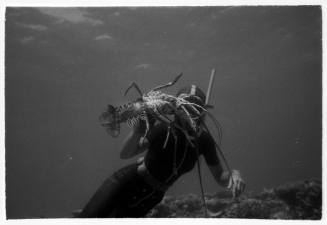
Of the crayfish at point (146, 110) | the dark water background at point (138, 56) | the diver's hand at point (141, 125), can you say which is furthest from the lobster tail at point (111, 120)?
the dark water background at point (138, 56)

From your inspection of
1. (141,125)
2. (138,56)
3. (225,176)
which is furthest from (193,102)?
(138,56)

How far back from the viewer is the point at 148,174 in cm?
328

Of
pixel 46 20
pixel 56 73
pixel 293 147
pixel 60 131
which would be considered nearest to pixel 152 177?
pixel 46 20

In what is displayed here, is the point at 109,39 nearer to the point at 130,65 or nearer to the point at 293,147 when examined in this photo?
the point at 130,65

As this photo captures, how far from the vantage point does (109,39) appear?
23062mm

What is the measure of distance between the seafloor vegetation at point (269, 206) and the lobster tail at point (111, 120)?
4.52 m

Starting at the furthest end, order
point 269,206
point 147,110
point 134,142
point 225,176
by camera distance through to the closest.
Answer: point 269,206, point 225,176, point 134,142, point 147,110

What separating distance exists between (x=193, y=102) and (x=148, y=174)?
95 centimetres

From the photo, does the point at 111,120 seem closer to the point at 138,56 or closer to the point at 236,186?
the point at 236,186

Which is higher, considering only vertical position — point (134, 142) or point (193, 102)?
point (193, 102)

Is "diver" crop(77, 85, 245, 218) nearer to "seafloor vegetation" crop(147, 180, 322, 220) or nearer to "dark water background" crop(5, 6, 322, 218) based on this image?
"dark water background" crop(5, 6, 322, 218)

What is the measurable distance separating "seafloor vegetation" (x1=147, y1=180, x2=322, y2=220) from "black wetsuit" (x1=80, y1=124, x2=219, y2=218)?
11.6ft

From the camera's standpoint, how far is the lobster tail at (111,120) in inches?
102

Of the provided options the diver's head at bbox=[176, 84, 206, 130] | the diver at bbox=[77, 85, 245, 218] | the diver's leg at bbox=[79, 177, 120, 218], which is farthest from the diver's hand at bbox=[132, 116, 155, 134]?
the diver's leg at bbox=[79, 177, 120, 218]
